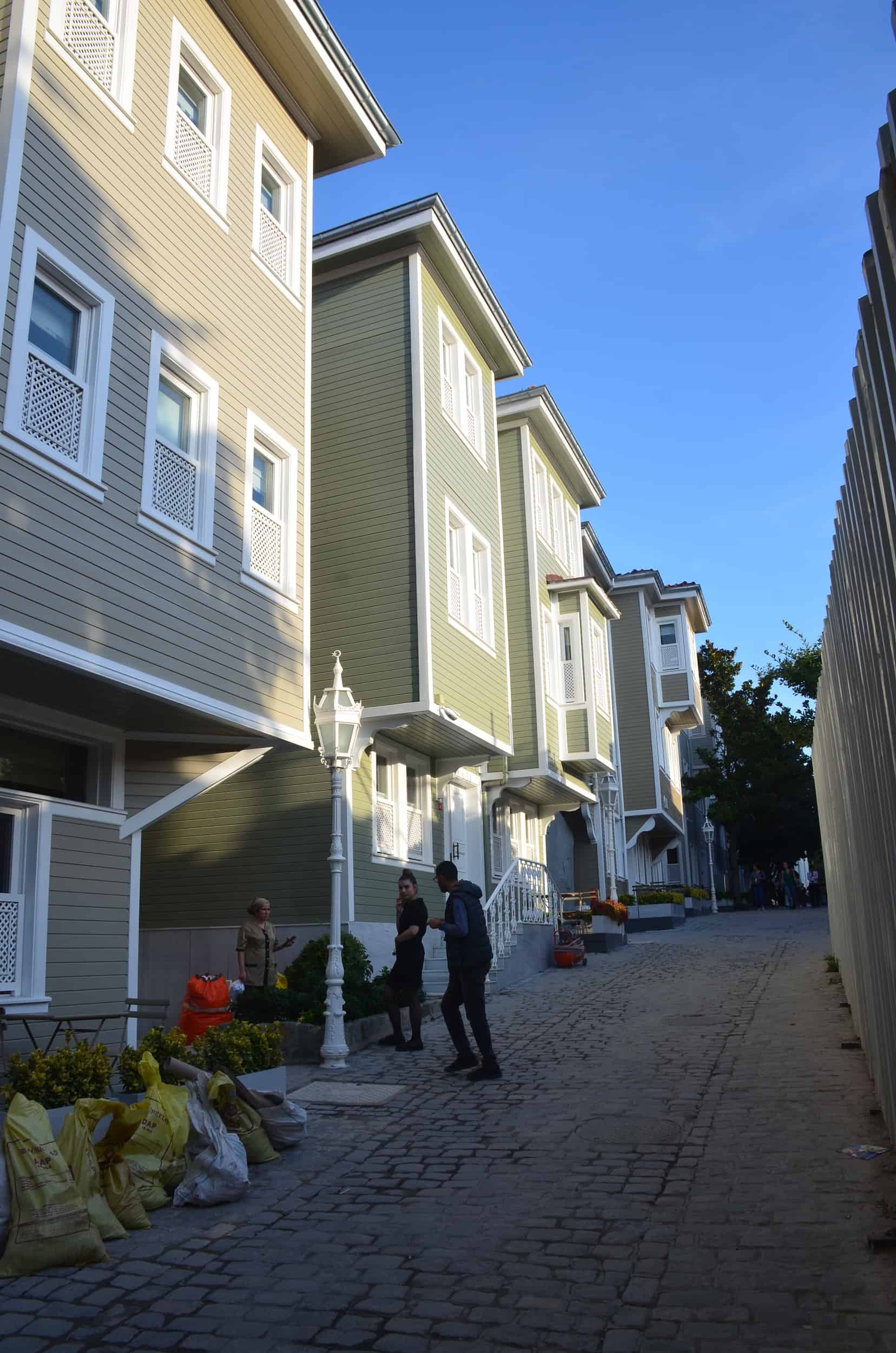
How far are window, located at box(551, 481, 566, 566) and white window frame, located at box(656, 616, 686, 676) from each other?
14582mm

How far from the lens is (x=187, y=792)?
11625 millimetres

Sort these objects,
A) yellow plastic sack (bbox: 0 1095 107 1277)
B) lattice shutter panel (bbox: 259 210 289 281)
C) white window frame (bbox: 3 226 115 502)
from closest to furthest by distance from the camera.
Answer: yellow plastic sack (bbox: 0 1095 107 1277) → white window frame (bbox: 3 226 115 502) → lattice shutter panel (bbox: 259 210 289 281)

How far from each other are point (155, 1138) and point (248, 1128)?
2.41 feet

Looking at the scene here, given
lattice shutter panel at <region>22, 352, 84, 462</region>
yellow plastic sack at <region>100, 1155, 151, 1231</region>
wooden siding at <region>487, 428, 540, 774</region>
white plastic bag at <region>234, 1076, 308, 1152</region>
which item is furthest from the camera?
wooden siding at <region>487, 428, 540, 774</region>

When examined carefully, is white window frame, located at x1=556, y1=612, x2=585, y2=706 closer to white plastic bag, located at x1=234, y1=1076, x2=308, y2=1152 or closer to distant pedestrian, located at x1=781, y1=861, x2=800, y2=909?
white plastic bag, located at x1=234, y1=1076, x2=308, y2=1152

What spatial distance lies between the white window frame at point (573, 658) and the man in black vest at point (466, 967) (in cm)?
1338

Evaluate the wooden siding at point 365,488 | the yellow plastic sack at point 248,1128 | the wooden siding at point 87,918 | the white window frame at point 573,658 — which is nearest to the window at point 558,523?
the white window frame at point 573,658

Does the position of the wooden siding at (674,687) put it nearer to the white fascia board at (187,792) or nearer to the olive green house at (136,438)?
the olive green house at (136,438)

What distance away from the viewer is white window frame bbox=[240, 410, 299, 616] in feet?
40.3

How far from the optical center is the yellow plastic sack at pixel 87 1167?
6000 millimetres

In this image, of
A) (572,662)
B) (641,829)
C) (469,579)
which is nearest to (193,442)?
(469,579)

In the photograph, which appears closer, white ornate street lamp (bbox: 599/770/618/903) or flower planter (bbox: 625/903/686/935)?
white ornate street lamp (bbox: 599/770/618/903)

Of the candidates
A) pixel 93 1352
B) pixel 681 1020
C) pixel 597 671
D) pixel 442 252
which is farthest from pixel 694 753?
pixel 93 1352

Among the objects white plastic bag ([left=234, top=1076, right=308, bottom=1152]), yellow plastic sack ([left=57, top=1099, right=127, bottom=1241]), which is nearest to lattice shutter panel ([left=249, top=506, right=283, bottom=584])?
white plastic bag ([left=234, top=1076, right=308, bottom=1152])
